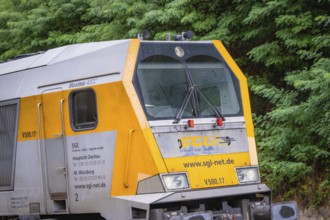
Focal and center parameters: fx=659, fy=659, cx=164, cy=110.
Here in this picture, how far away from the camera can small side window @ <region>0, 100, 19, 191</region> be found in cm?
1059

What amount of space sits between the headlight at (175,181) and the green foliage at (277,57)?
9.73 ft

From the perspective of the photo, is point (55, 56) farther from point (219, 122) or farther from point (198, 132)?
point (219, 122)

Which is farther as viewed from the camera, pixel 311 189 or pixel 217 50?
pixel 311 189

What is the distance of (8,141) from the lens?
424 inches

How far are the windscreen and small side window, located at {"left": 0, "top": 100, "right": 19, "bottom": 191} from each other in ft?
8.68

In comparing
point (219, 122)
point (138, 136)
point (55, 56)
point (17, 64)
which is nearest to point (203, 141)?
point (219, 122)

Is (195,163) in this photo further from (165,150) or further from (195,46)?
(195,46)

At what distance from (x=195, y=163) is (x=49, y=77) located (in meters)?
2.69

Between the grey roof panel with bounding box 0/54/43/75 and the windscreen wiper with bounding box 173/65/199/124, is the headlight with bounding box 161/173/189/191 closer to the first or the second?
the windscreen wiper with bounding box 173/65/199/124

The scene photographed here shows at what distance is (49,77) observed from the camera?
32.7ft

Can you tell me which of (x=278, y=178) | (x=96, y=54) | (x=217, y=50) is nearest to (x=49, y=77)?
(x=96, y=54)

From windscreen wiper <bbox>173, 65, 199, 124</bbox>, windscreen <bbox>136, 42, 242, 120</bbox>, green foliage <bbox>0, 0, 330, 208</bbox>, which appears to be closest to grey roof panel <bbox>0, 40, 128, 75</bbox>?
windscreen <bbox>136, 42, 242, 120</bbox>

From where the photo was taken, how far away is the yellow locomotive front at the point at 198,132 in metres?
8.64

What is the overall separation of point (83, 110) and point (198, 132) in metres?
1.68
